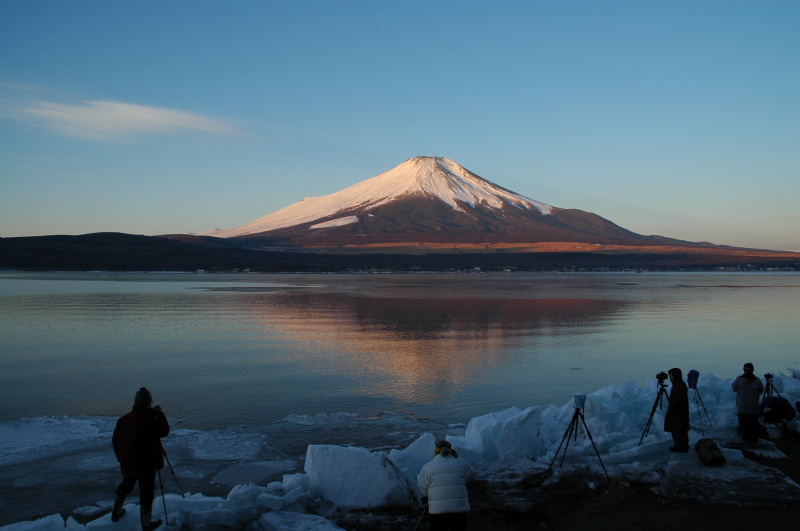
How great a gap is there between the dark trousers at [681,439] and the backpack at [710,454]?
0.17m

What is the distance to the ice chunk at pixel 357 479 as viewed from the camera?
6762 millimetres

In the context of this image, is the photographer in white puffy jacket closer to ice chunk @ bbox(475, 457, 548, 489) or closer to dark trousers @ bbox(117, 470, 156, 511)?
ice chunk @ bbox(475, 457, 548, 489)

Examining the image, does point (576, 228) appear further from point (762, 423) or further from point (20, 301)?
point (762, 423)

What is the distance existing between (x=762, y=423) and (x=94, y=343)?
1704cm

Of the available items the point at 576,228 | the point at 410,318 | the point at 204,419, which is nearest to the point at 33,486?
the point at 204,419

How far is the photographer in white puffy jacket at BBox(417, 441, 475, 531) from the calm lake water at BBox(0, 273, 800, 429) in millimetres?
5054

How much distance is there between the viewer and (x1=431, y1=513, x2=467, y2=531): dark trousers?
16.7ft

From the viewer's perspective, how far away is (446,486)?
16.5 feet

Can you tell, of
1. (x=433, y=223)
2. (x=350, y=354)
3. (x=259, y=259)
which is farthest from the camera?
(x=433, y=223)

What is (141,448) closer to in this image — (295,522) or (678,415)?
(295,522)

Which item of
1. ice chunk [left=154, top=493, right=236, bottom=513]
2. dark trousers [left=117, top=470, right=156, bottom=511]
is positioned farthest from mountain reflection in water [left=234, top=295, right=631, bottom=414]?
dark trousers [left=117, top=470, right=156, bottom=511]

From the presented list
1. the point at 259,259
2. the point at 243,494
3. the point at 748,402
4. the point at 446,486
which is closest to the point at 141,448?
the point at 243,494

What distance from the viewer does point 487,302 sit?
3366 centimetres

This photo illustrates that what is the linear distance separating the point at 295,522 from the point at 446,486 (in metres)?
2.07
